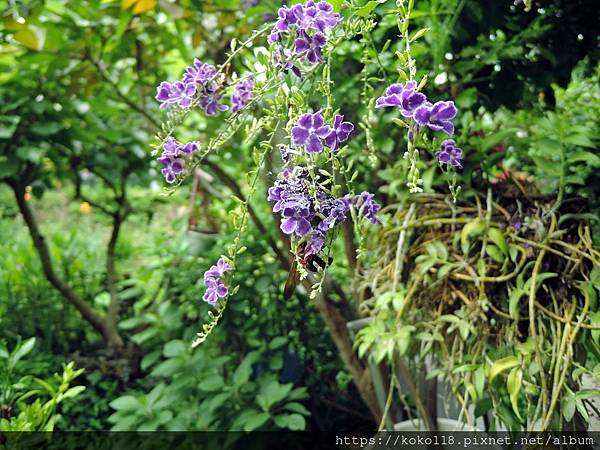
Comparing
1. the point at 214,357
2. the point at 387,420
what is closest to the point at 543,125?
the point at 387,420

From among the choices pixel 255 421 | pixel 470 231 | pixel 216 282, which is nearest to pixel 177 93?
pixel 216 282

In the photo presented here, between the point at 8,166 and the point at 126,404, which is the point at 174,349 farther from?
the point at 8,166

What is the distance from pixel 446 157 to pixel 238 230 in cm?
28

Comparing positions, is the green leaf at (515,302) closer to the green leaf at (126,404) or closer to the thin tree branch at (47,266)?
the green leaf at (126,404)

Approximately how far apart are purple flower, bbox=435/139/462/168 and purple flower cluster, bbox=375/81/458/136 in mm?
114

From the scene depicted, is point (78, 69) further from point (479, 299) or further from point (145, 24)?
point (479, 299)

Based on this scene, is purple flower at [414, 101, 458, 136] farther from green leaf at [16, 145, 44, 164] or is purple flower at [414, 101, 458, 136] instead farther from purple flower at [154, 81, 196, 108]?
green leaf at [16, 145, 44, 164]

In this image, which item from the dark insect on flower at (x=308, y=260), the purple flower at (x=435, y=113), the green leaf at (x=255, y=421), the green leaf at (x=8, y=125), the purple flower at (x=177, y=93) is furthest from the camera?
the green leaf at (x=8, y=125)

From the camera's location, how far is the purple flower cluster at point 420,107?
0.60 meters

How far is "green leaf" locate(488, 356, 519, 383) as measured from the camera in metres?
0.89

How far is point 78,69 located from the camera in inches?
61.8

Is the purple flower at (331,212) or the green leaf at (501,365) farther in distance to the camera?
the green leaf at (501,365)

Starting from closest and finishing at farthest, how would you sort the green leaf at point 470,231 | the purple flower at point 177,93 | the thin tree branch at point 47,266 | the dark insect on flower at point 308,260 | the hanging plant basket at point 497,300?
the dark insect on flower at point 308,260 < the purple flower at point 177,93 < the hanging plant basket at point 497,300 < the green leaf at point 470,231 < the thin tree branch at point 47,266

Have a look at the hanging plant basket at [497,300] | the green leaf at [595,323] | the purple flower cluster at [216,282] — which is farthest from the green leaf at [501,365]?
the purple flower cluster at [216,282]
